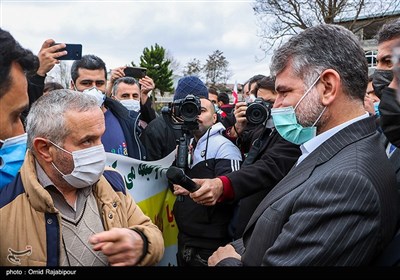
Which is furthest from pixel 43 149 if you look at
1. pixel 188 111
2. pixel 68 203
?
pixel 188 111

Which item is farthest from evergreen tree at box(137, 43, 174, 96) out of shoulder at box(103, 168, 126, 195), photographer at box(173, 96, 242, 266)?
shoulder at box(103, 168, 126, 195)

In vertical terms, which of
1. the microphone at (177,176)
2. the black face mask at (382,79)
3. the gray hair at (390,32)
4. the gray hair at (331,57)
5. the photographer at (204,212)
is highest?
the gray hair at (390,32)

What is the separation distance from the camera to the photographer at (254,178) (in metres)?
2.59

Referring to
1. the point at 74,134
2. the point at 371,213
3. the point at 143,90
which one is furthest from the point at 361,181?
the point at 143,90

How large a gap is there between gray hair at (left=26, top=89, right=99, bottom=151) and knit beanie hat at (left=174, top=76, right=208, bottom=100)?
1.65 meters

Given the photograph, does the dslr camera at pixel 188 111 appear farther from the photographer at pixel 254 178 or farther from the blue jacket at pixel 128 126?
the blue jacket at pixel 128 126

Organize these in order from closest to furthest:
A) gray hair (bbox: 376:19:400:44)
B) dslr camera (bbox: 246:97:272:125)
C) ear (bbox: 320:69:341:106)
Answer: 1. ear (bbox: 320:69:341:106)
2. gray hair (bbox: 376:19:400:44)
3. dslr camera (bbox: 246:97:272:125)

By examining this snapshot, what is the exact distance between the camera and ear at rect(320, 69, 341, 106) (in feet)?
5.80

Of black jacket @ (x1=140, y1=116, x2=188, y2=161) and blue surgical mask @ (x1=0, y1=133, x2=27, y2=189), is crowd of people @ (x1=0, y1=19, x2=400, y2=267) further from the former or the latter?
black jacket @ (x1=140, y1=116, x2=188, y2=161)

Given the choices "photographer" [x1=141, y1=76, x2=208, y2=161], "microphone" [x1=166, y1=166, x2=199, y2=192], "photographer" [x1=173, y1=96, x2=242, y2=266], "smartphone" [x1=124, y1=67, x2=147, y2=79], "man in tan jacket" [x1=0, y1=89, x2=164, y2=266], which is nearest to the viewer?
"man in tan jacket" [x1=0, y1=89, x2=164, y2=266]

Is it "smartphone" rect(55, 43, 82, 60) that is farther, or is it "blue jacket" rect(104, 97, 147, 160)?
"blue jacket" rect(104, 97, 147, 160)

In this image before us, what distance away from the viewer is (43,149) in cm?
188

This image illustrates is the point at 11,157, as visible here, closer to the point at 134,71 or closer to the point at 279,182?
the point at 279,182

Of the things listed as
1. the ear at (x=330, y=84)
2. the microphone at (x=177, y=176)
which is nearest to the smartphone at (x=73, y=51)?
the microphone at (x=177, y=176)
